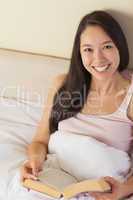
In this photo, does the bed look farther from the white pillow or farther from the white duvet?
the white pillow

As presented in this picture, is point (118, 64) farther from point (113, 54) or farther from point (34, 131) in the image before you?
point (34, 131)

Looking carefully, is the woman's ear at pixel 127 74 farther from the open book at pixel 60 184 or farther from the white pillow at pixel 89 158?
the open book at pixel 60 184

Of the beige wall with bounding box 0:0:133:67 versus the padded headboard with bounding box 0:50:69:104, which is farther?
the padded headboard with bounding box 0:50:69:104

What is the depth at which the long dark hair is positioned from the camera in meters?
1.48

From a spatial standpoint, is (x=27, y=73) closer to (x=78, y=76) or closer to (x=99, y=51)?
(x=78, y=76)

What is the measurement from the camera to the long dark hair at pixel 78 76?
148 cm

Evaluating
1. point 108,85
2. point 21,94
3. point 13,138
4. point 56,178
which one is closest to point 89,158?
point 56,178

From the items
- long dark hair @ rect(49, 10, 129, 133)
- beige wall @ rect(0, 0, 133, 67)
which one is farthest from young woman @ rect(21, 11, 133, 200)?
beige wall @ rect(0, 0, 133, 67)

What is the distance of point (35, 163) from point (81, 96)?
335 mm

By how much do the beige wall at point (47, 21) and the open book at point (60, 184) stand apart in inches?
23.2

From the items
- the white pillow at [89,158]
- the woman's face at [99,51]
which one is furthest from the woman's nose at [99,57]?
the white pillow at [89,158]

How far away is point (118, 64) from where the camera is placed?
150 centimetres

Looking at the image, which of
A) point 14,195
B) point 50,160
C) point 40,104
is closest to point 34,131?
point 40,104

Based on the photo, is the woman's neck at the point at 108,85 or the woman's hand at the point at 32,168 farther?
the woman's neck at the point at 108,85
